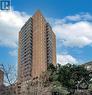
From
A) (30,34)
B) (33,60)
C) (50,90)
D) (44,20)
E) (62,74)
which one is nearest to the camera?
(50,90)

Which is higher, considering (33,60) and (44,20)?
(44,20)

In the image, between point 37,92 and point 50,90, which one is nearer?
point 37,92

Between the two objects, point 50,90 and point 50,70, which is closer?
point 50,90

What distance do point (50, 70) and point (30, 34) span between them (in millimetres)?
54945

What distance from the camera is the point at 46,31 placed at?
105 m

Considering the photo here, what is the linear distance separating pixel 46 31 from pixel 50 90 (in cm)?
6738

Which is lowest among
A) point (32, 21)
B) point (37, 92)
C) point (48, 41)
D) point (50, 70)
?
point (37, 92)

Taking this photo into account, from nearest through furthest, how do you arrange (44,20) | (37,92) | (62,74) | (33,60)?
(37,92)
(62,74)
(33,60)
(44,20)

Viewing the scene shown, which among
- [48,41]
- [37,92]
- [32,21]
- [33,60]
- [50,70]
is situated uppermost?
[32,21]

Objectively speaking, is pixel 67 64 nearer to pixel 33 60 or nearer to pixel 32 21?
pixel 33 60

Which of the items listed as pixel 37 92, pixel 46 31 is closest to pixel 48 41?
pixel 46 31

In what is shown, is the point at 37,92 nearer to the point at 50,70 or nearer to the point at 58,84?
the point at 58,84

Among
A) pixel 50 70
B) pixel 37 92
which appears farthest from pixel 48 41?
pixel 37 92

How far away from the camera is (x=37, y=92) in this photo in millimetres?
31797
